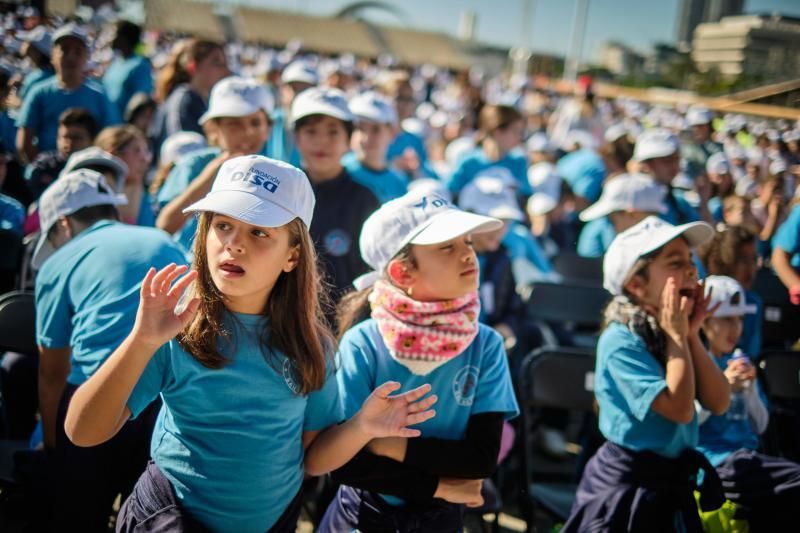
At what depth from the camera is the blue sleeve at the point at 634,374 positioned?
7.86ft

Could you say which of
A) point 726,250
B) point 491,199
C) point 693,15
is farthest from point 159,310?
point 693,15

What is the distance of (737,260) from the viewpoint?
397 centimetres

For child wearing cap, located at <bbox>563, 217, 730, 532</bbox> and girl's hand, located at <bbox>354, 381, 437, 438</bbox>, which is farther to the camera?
child wearing cap, located at <bbox>563, 217, 730, 532</bbox>

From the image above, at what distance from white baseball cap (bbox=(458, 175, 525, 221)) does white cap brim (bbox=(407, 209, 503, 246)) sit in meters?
2.70

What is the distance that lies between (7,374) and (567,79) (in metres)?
25.0

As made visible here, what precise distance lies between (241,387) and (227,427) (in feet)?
0.36

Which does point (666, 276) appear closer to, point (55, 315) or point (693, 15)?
point (55, 315)

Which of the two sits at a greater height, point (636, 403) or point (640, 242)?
point (640, 242)

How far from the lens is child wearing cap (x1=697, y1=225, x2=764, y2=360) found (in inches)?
156

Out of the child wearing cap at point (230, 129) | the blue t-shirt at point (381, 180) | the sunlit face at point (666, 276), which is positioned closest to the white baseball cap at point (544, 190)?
the blue t-shirt at point (381, 180)

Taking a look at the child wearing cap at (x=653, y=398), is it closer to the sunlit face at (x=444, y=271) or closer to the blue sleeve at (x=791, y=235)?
the sunlit face at (x=444, y=271)

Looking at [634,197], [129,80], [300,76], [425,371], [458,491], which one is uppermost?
[300,76]

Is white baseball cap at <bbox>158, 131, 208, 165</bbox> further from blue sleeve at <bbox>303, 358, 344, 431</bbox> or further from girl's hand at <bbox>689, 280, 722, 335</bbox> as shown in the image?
girl's hand at <bbox>689, 280, 722, 335</bbox>

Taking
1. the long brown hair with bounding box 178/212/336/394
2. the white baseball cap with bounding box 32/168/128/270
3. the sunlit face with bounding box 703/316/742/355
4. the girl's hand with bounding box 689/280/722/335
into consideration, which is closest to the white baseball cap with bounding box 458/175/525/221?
the sunlit face with bounding box 703/316/742/355
